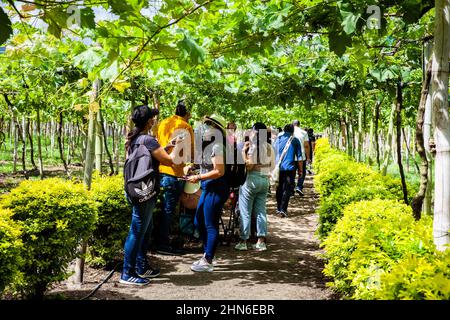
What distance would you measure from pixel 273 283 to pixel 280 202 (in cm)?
507

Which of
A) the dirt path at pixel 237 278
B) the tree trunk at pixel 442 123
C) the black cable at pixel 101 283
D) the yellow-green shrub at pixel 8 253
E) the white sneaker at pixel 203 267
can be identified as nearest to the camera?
the tree trunk at pixel 442 123

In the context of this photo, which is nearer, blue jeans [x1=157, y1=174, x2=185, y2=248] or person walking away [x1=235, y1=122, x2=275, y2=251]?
blue jeans [x1=157, y1=174, x2=185, y2=248]

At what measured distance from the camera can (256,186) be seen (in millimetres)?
6672

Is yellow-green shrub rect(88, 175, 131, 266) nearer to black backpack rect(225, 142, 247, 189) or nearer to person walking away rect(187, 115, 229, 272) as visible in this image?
Answer: person walking away rect(187, 115, 229, 272)

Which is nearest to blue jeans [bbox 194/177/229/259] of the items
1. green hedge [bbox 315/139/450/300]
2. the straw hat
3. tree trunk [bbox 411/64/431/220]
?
the straw hat

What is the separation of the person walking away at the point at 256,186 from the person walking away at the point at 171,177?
1046mm

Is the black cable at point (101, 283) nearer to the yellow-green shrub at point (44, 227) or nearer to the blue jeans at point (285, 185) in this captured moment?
the yellow-green shrub at point (44, 227)

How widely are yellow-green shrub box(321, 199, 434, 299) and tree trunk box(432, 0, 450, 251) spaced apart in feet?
0.59

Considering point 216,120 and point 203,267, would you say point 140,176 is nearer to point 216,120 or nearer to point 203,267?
point 216,120

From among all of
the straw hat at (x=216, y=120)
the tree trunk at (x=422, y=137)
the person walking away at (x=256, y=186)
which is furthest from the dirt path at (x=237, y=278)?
the straw hat at (x=216, y=120)

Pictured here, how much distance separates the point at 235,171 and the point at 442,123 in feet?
10.2

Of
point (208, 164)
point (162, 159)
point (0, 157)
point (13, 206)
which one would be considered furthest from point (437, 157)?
point (0, 157)

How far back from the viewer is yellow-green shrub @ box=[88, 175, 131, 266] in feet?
17.0

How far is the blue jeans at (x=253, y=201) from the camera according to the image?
667cm
